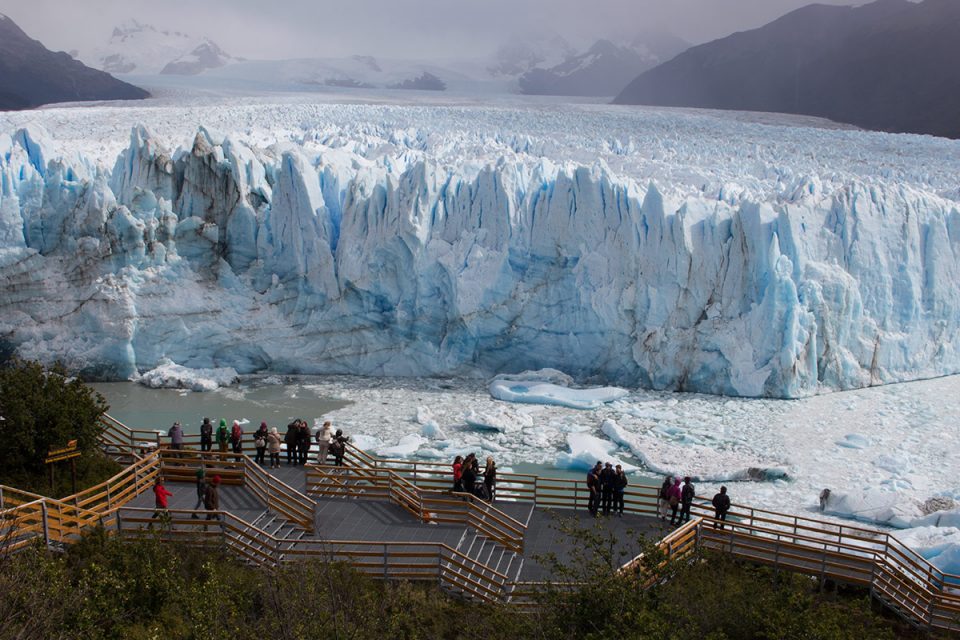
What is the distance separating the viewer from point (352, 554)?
24.8 ft

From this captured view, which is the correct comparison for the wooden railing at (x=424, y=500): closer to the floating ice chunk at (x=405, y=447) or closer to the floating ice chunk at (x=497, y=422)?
the floating ice chunk at (x=405, y=447)

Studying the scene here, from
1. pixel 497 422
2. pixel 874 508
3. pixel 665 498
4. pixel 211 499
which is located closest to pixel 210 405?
pixel 497 422

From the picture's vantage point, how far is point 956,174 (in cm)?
2084

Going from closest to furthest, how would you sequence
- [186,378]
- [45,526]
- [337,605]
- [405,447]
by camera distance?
1. [337,605]
2. [45,526]
3. [405,447]
4. [186,378]

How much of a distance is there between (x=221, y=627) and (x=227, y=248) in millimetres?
13322

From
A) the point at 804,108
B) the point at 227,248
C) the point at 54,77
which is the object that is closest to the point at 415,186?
the point at 227,248

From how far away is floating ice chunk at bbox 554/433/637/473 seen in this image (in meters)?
12.6

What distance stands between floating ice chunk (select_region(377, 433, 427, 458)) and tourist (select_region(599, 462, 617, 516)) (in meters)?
4.30

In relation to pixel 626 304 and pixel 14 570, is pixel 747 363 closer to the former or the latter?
pixel 626 304

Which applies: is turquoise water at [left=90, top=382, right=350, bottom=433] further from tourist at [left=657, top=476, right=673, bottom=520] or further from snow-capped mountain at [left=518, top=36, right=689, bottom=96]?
snow-capped mountain at [left=518, top=36, right=689, bottom=96]

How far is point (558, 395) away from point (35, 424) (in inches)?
361

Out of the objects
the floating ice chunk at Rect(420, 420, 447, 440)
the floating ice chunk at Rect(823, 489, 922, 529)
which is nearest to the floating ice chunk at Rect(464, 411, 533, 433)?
the floating ice chunk at Rect(420, 420, 447, 440)

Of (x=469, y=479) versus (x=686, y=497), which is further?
(x=469, y=479)

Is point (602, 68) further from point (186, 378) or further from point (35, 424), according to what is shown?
point (35, 424)
